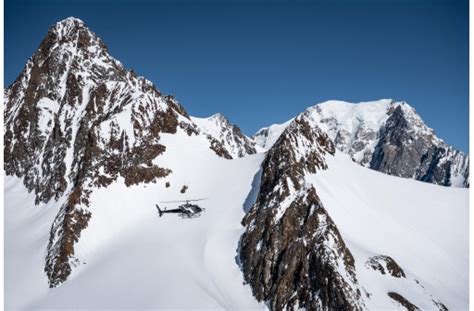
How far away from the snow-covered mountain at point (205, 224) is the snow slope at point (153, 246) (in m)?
0.22

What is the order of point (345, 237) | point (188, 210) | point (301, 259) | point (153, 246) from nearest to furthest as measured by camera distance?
point (301, 259) < point (345, 237) < point (153, 246) < point (188, 210)

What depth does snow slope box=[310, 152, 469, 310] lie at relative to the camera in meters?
49.5

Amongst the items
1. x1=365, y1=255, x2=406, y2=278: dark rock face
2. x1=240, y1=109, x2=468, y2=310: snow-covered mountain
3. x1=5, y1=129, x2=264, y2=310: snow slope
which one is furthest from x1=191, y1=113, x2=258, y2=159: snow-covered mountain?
x1=365, y1=255, x2=406, y2=278: dark rock face

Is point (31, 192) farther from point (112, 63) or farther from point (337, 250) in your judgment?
point (337, 250)

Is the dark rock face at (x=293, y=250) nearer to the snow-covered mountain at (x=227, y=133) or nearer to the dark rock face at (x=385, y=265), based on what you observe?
the dark rock face at (x=385, y=265)

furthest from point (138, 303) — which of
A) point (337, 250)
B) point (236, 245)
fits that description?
point (337, 250)

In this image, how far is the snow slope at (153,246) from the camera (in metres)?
51.1

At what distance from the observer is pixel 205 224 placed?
62.8 meters

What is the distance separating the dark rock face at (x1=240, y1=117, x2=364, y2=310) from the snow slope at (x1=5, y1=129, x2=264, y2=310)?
2.64 meters

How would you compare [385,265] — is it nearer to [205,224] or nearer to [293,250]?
[293,250]

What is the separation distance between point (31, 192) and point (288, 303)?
65165mm

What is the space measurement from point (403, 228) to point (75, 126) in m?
68.4

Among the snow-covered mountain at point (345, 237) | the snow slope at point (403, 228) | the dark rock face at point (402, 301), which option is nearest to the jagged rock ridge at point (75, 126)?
the snow-covered mountain at point (345, 237)

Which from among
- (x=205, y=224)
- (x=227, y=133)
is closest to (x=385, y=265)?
(x=205, y=224)
